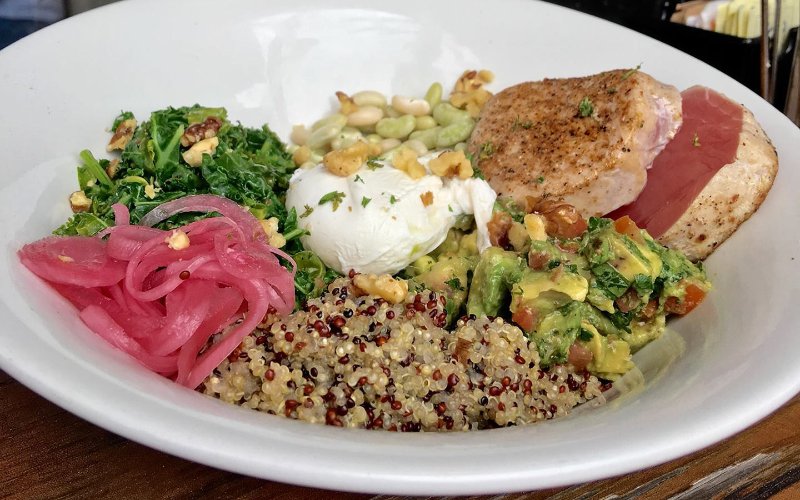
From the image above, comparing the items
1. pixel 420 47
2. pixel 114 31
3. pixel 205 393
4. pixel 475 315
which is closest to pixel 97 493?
pixel 205 393

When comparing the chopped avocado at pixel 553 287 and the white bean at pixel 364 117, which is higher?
the chopped avocado at pixel 553 287

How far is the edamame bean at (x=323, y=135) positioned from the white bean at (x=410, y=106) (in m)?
0.33

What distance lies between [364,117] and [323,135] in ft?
0.76

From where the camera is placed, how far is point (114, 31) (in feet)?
10.6

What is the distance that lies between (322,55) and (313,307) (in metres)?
2.02

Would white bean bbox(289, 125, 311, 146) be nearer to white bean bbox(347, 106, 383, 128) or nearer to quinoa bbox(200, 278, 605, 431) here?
white bean bbox(347, 106, 383, 128)

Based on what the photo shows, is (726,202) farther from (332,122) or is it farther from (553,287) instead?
(332,122)

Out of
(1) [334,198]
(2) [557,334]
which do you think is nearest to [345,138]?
(1) [334,198]

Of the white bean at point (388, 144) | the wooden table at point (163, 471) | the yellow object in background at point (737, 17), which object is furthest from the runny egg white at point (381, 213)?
the yellow object in background at point (737, 17)

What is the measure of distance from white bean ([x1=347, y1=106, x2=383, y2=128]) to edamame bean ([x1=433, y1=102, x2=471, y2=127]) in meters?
0.30

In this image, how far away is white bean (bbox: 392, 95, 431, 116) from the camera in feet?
11.6

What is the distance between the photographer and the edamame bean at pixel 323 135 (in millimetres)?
3416

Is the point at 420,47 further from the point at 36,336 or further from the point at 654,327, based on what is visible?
the point at 36,336

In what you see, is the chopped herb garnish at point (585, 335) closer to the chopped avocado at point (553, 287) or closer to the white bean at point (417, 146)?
the chopped avocado at point (553, 287)
